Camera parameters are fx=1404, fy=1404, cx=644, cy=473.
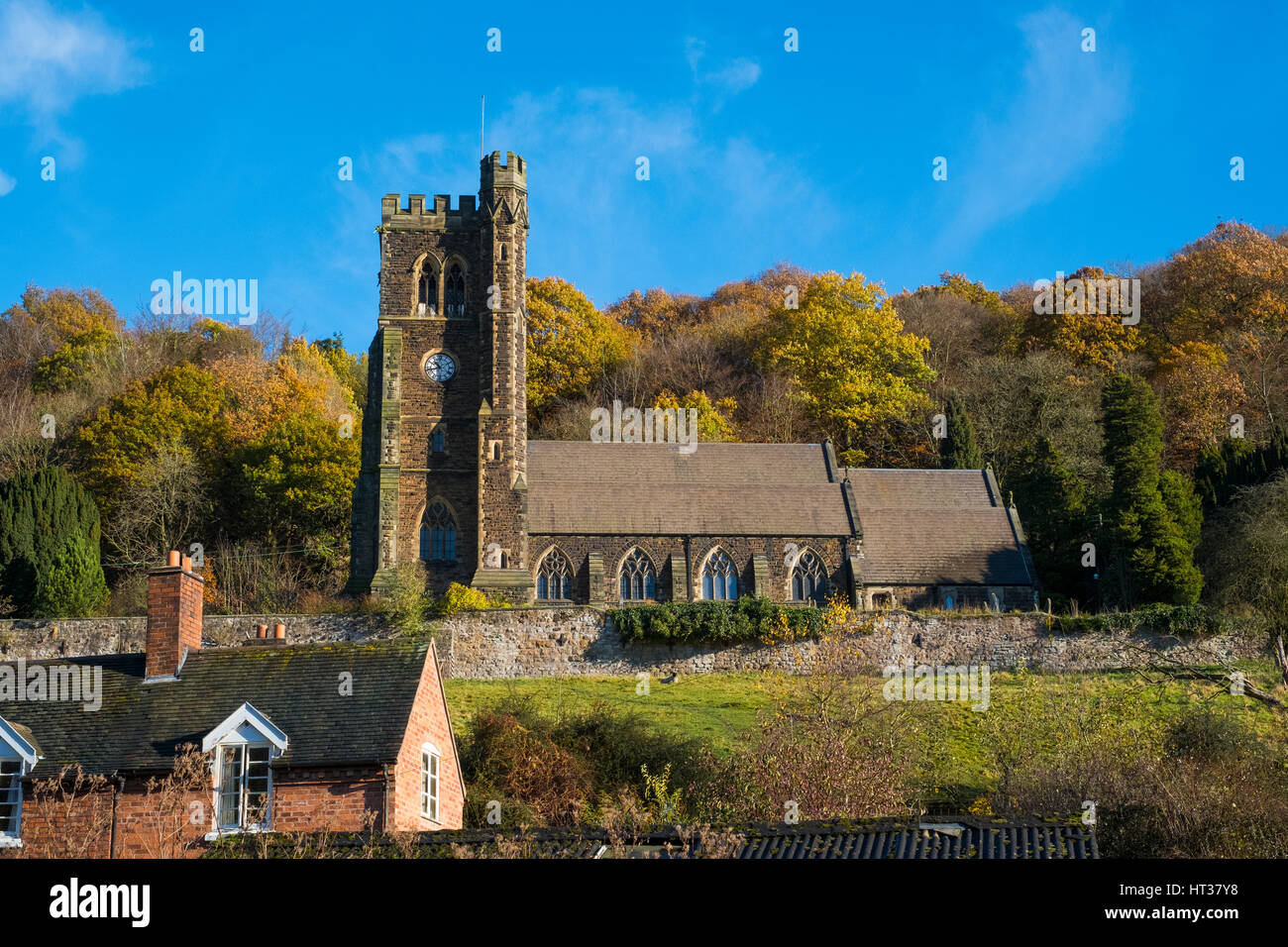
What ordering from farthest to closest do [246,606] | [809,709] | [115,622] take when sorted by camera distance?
[246,606] → [115,622] → [809,709]

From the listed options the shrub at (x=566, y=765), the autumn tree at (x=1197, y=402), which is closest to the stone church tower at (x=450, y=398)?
the shrub at (x=566, y=765)

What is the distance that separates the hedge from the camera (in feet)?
128

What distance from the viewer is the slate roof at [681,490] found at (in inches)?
1873

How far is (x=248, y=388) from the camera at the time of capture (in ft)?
194

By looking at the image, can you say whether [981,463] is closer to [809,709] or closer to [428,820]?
[809,709]

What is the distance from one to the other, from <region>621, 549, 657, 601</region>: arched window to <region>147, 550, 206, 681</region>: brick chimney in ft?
79.9

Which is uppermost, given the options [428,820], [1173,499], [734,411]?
[734,411]

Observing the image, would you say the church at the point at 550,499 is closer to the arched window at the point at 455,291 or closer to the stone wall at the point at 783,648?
the arched window at the point at 455,291

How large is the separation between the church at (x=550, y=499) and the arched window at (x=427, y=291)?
51 millimetres

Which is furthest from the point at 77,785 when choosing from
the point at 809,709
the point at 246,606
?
the point at 246,606

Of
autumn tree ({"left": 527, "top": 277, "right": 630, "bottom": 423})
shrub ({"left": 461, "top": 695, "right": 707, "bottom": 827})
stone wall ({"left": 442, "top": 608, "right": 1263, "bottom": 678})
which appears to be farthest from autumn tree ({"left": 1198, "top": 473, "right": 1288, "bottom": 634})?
autumn tree ({"left": 527, "top": 277, "right": 630, "bottom": 423})

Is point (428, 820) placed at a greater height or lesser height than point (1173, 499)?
lesser
